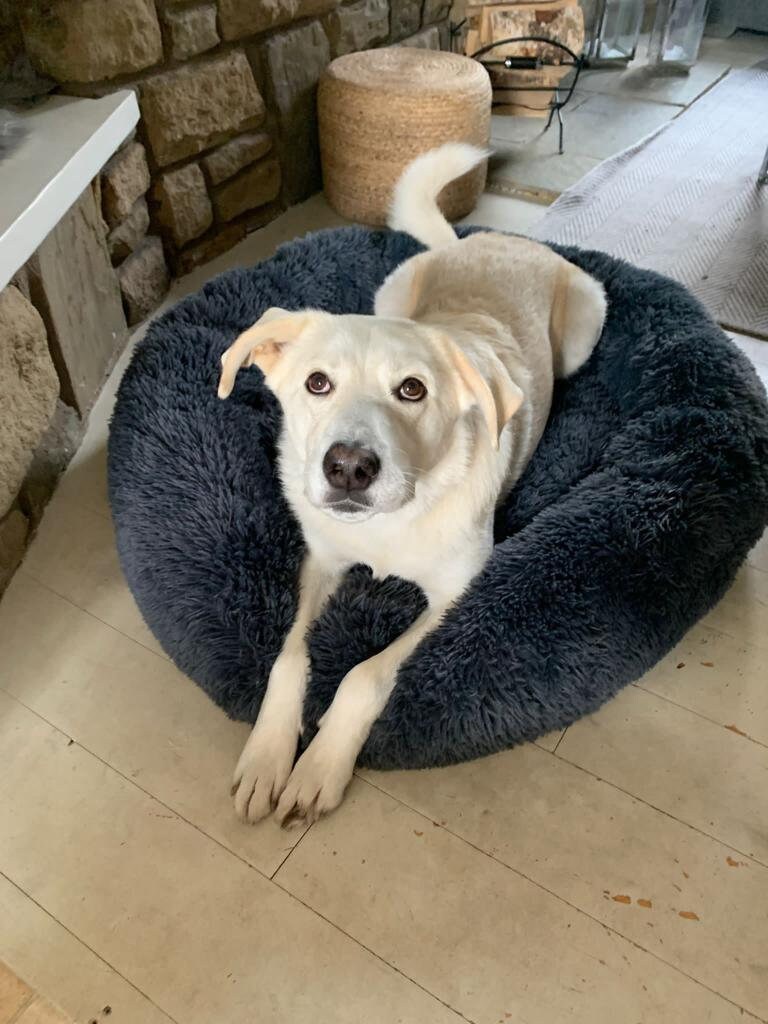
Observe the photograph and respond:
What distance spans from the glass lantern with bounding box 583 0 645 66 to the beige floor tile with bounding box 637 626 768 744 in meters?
4.35

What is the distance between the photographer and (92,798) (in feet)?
4.46

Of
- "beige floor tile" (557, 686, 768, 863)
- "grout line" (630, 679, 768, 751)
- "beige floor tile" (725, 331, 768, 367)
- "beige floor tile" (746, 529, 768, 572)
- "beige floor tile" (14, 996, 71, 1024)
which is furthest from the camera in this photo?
"beige floor tile" (725, 331, 768, 367)

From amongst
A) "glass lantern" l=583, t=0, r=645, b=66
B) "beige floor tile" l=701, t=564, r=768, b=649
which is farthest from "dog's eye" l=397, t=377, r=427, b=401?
"glass lantern" l=583, t=0, r=645, b=66

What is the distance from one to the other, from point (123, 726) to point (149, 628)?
0.20 metres

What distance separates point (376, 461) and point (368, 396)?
126 millimetres

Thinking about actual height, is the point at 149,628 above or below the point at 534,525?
below

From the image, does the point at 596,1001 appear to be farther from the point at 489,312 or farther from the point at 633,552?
the point at 489,312

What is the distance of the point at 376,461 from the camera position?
3.71 ft

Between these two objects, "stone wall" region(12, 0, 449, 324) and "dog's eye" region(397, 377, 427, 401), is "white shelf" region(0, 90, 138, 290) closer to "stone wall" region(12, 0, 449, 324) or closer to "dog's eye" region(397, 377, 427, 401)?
"stone wall" region(12, 0, 449, 324)

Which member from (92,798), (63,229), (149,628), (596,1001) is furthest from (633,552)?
(63,229)

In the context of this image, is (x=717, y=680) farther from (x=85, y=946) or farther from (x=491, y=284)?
(x=85, y=946)

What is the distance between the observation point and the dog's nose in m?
1.13

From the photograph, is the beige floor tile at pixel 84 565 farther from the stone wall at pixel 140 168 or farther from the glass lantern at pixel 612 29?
the glass lantern at pixel 612 29

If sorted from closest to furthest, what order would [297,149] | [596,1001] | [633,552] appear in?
[596,1001], [633,552], [297,149]
